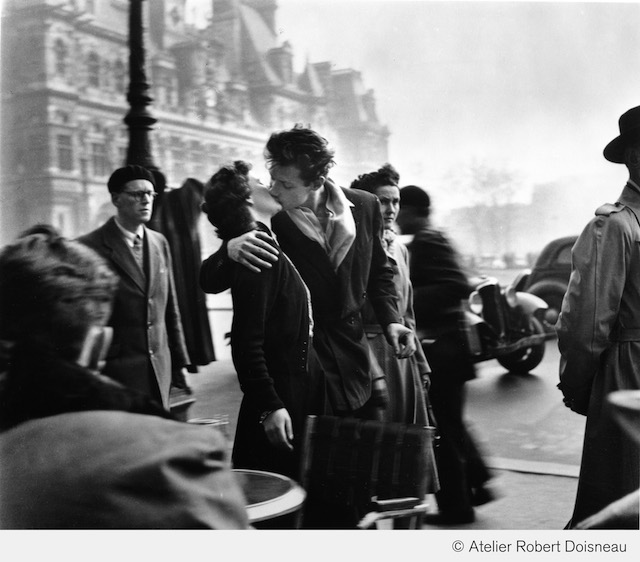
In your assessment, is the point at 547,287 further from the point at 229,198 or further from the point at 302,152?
the point at 229,198

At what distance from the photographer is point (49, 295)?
189cm

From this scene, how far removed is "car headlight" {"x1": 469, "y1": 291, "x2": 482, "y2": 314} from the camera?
171 inches

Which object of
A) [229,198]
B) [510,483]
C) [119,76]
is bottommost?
[510,483]

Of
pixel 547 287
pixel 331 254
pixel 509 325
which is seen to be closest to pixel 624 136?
pixel 331 254

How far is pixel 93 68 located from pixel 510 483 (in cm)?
284

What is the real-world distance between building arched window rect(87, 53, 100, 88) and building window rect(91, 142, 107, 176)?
0.83ft

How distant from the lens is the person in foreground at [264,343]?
3.12 metres

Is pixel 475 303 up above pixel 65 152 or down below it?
below

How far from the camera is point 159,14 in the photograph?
10.9 feet

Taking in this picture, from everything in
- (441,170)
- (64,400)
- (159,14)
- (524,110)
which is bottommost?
(64,400)

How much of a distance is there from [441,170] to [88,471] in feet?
8.44
